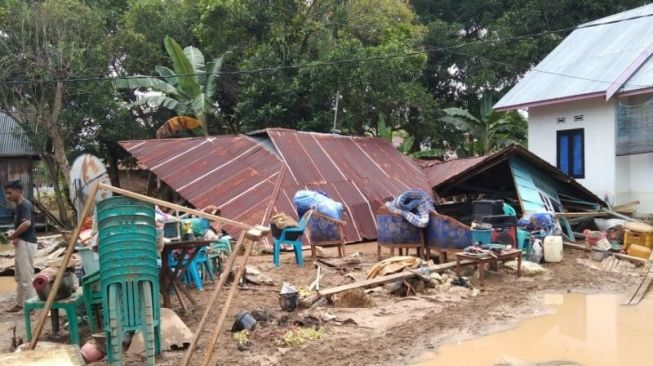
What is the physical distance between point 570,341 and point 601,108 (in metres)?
10.7

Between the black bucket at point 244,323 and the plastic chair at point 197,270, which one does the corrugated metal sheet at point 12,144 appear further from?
the black bucket at point 244,323

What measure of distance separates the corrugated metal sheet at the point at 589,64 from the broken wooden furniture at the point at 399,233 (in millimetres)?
7669

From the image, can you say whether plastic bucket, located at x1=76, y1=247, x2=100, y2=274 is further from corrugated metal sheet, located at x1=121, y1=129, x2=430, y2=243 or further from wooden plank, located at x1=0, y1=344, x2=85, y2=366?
corrugated metal sheet, located at x1=121, y1=129, x2=430, y2=243

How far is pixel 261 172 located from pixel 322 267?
4.17 meters

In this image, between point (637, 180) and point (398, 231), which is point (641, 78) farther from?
point (398, 231)

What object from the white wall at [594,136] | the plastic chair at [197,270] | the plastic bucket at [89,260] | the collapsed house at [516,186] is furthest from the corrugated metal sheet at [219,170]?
the white wall at [594,136]

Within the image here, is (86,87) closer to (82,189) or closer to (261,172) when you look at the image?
(261,172)

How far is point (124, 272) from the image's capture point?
4969 mm

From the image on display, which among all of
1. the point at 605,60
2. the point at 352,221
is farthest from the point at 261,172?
the point at 605,60

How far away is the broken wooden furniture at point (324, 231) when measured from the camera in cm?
1083

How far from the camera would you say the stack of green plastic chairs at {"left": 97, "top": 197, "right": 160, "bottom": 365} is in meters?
4.95

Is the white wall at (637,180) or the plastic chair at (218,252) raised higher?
the white wall at (637,180)

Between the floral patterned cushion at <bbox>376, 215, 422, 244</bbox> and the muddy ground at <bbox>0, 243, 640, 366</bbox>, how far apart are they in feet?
2.42

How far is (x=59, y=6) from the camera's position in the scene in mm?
16891
